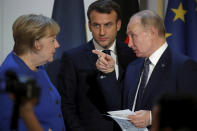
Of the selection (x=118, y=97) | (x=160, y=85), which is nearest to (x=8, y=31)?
(x=118, y=97)

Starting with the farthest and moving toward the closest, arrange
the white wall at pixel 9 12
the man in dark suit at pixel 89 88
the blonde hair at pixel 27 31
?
the white wall at pixel 9 12 → the man in dark suit at pixel 89 88 → the blonde hair at pixel 27 31

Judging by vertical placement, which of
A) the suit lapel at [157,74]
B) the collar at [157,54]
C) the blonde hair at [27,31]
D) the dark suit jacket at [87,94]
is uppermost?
the blonde hair at [27,31]

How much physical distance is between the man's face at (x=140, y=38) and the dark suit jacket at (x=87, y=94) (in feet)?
1.12

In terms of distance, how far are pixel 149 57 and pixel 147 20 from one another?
1.00 feet

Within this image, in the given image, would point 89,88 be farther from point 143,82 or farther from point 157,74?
point 157,74

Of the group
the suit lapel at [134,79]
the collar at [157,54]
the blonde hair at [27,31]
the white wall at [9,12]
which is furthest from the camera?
the white wall at [9,12]

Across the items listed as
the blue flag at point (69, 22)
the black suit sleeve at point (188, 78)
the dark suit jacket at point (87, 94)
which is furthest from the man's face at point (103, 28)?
the blue flag at point (69, 22)

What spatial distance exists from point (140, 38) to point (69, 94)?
775mm

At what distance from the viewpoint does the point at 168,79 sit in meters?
2.36

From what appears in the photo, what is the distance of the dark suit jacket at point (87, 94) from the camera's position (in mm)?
2715

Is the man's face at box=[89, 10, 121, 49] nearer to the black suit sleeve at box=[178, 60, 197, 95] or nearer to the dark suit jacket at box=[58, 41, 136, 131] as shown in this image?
the dark suit jacket at box=[58, 41, 136, 131]

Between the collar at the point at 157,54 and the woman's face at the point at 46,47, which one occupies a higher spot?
the woman's face at the point at 46,47

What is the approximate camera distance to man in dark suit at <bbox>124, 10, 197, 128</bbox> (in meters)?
2.31

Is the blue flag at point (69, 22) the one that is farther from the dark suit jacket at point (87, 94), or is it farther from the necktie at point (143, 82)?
the necktie at point (143, 82)
